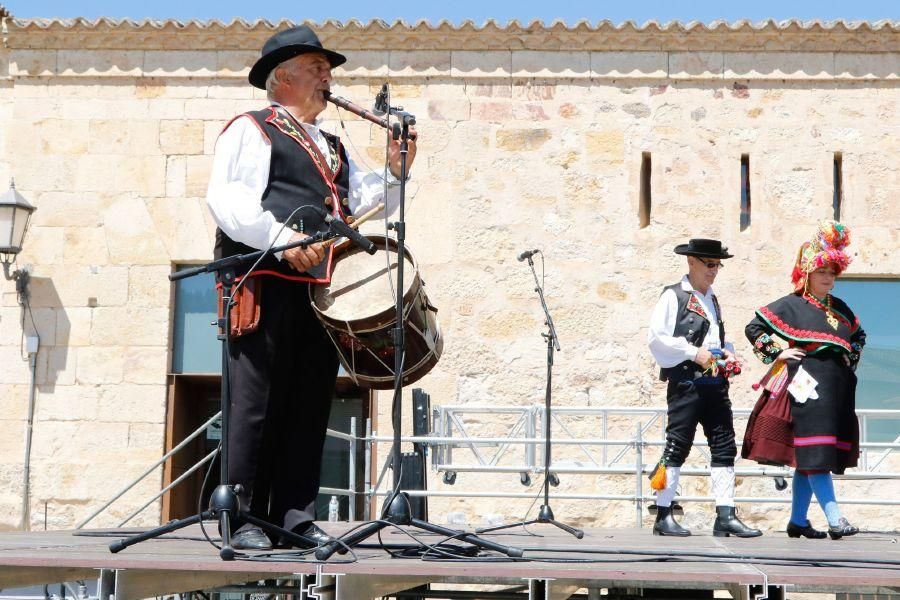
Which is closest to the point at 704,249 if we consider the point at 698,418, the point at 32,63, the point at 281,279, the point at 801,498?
the point at 698,418

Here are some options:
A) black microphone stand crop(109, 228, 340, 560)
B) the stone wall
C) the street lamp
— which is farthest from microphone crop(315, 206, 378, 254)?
the street lamp

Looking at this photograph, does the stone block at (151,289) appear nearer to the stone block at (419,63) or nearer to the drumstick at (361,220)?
the stone block at (419,63)

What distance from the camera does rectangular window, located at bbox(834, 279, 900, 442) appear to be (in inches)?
412

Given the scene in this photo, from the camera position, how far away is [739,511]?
10055mm

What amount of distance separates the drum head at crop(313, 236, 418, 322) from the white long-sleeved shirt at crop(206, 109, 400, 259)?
0.75 feet

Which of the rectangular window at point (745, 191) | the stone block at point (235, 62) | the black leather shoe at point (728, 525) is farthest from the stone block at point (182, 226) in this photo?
the black leather shoe at point (728, 525)

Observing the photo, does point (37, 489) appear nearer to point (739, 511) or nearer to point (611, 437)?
point (611, 437)

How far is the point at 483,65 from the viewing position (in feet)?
35.5

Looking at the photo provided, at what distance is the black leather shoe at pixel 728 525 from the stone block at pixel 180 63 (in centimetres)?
661

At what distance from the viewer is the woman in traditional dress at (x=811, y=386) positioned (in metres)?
6.20

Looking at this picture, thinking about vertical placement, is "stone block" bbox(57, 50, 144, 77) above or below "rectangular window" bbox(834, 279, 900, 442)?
above

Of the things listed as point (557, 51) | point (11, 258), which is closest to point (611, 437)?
point (557, 51)

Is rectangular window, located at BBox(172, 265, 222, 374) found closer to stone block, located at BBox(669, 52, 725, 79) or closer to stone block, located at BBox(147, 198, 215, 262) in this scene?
stone block, located at BBox(147, 198, 215, 262)

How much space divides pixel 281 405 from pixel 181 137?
23.4 ft
